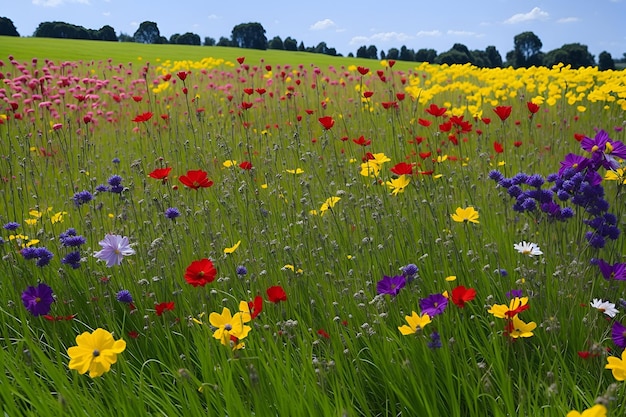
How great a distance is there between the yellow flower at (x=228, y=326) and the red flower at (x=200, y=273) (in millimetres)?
178

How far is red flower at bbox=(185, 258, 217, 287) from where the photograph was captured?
1.95 metres

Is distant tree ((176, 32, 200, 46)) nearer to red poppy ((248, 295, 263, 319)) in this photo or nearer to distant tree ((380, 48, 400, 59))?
distant tree ((380, 48, 400, 59))

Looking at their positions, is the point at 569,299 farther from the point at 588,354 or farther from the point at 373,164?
the point at 373,164

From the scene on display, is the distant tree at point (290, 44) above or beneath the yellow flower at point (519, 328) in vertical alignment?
above

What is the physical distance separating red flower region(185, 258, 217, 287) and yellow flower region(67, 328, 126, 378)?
47 centimetres

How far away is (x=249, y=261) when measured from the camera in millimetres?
2904

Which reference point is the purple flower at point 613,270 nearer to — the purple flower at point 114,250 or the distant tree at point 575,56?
the purple flower at point 114,250

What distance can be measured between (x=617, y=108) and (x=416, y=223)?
602cm

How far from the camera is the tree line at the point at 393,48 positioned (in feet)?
109

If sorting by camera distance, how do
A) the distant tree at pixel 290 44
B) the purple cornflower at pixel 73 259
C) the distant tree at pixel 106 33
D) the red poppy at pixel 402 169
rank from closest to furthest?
the purple cornflower at pixel 73 259, the red poppy at pixel 402 169, the distant tree at pixel 106 33, the distant tree at pixel 290 44

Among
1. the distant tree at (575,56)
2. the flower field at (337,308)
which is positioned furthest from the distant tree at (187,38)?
the flower field at (337,308)

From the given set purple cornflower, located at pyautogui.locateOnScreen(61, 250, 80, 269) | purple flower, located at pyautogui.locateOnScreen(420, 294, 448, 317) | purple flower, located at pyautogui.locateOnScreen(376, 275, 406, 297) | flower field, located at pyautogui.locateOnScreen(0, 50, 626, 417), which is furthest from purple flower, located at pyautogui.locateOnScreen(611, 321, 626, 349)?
purple cornflower, located at pyautogui.locateOnScreen(61, 250, 80, 269)

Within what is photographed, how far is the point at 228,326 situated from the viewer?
1775mm

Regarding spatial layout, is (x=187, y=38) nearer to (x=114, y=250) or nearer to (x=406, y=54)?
(x=406, y=54)
